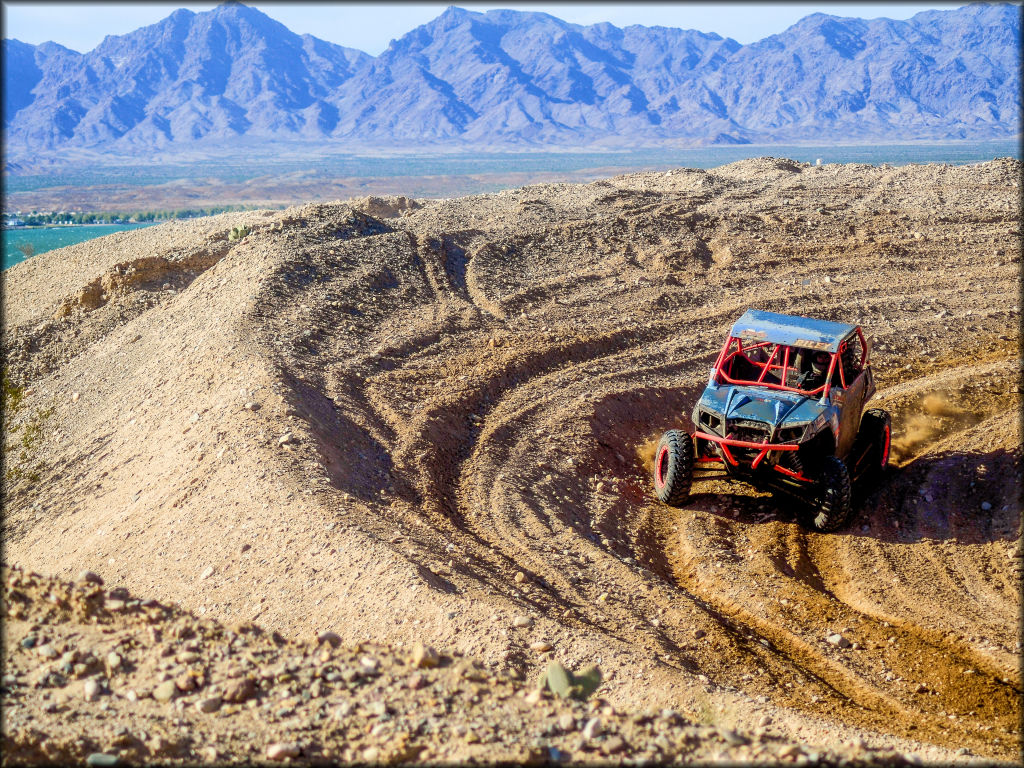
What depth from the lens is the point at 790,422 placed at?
390 inches

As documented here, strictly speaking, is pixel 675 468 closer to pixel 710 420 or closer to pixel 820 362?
pixel 710 420

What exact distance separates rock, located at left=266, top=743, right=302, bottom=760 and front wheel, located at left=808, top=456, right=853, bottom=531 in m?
6.84

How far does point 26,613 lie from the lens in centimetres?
675

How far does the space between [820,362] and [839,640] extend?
13.6 feet

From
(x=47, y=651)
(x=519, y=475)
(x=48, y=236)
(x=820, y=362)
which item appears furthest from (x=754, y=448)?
(x=48, y=236)

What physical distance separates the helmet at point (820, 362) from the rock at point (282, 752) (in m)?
8.13

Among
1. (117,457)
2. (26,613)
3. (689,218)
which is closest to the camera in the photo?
(26,613)

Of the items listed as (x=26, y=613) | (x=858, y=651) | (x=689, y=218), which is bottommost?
(x=858, y=651)

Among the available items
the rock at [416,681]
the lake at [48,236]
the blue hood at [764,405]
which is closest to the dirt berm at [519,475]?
the rock at [416,681]

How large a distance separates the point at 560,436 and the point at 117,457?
6.10 meters

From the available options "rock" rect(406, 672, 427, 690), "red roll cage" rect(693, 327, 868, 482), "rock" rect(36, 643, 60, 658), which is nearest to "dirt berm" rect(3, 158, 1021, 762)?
"rock" rect(36, 643, 60, 658)

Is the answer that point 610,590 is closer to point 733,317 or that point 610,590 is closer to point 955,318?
point 733,317

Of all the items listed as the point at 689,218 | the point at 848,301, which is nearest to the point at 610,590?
the point at 848,301

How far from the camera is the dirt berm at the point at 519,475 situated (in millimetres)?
7266
